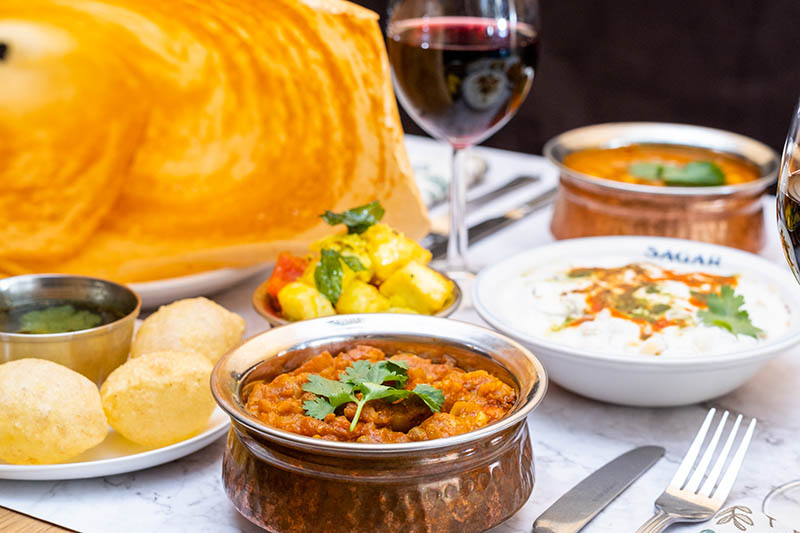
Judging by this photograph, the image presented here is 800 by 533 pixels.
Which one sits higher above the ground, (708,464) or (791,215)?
(791,215)

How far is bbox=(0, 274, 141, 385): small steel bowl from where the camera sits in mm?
1125

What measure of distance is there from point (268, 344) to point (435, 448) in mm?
294

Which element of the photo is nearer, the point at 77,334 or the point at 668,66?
the point at 77,334

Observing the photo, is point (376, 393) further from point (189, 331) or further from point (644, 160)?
point (644, 160)

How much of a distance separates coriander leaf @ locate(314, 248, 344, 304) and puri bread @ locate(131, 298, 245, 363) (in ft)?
0.40

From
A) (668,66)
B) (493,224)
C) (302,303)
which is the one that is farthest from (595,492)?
(668,66)

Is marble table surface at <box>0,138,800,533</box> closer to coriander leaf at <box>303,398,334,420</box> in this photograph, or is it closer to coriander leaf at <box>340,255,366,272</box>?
coriander leaf at <box>303,398,334,420</box>

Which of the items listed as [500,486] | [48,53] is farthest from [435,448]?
[48,53]

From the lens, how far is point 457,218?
1669 mm

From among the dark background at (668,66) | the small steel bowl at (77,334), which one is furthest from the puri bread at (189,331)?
the dark background at (668,66)

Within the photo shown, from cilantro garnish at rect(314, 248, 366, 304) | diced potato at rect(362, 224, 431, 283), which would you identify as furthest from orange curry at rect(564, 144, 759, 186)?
cilantro garnish at rect(314, 248, 366, 304)

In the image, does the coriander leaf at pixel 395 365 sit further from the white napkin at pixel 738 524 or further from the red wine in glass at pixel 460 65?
the red wine in glass at pixel 460 65

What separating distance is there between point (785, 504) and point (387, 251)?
568mm

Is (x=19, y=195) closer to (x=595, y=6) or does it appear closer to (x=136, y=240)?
(x=136, y=240)
